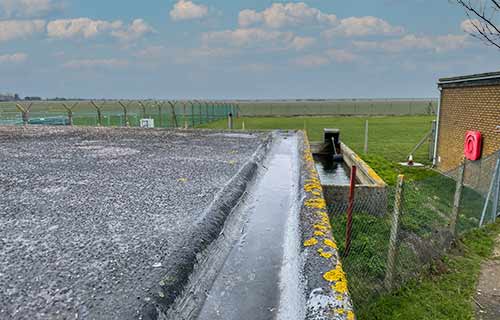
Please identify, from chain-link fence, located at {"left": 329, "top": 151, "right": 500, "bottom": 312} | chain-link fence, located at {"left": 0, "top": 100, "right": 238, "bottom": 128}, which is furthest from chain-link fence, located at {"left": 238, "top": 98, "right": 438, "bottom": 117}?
chain-link fence, located at {"left": 329, "top": 151, "right": 500, "bottom": 312}

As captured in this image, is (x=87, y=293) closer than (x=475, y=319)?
Yes

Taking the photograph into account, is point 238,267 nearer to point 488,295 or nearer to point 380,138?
point 488,295

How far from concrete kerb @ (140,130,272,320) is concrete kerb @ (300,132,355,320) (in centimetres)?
60

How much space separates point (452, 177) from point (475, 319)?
24.0ft

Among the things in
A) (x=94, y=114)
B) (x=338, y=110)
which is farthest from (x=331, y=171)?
(x=338, y=110)

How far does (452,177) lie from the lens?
981 cm

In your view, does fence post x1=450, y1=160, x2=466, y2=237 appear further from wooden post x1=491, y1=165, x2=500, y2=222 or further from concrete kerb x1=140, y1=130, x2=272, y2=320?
concrete kerb x1=140, y1=130, x2=272, y2=320

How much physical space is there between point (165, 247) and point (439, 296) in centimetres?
320

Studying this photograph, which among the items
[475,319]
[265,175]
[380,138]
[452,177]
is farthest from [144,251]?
[380,138]

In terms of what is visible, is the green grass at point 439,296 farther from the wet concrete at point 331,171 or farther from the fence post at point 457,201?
the wet concrete at point 331,171

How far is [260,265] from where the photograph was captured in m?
2.14

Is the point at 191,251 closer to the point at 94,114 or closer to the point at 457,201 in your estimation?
the point at 457,201

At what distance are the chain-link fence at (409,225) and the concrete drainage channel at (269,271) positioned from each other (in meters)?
1.36

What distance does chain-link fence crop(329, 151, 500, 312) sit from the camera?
3924 mm
